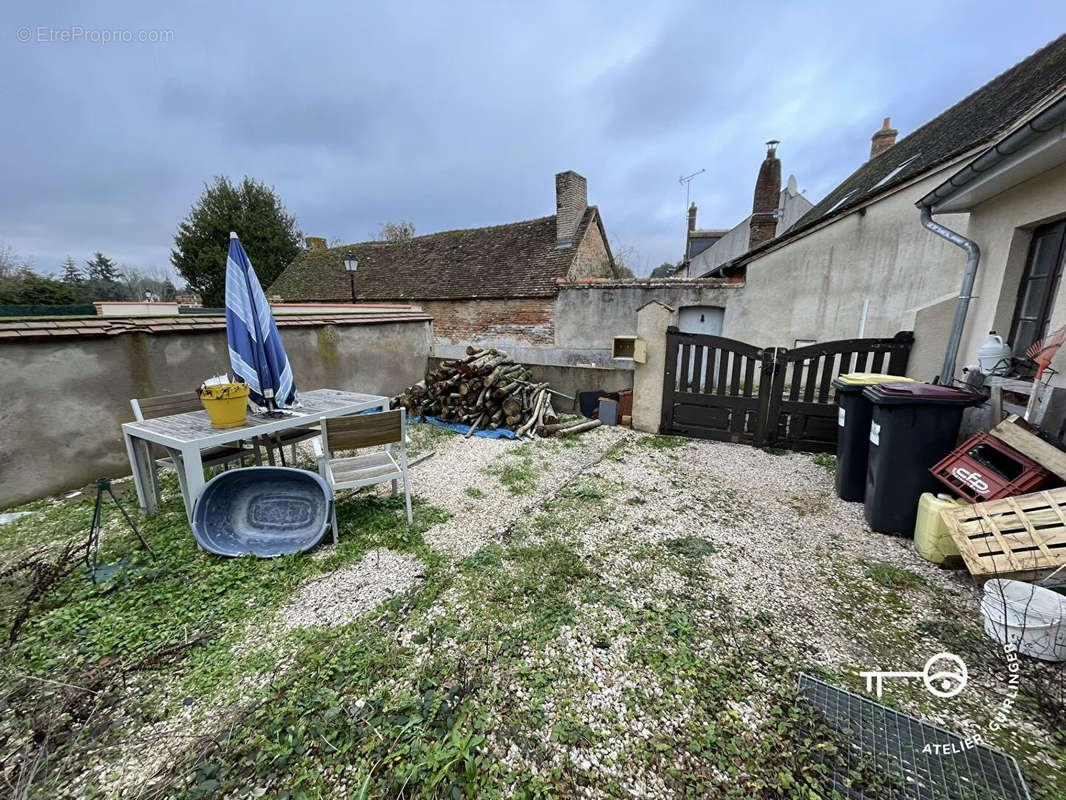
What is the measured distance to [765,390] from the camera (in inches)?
219

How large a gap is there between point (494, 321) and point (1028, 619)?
45.0ft

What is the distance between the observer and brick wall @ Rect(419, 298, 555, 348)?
13758 mm

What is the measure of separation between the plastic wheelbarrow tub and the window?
658 centimetres

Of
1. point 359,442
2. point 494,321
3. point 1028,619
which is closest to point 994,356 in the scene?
point 1028,619

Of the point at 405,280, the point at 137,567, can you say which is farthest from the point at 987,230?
the point at 405,280

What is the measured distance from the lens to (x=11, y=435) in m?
4.04

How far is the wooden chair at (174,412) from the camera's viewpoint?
376 centimetres

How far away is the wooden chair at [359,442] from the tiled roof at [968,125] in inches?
387

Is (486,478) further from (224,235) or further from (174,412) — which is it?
(224,235)

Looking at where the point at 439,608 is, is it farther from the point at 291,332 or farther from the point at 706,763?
the point at 291,332

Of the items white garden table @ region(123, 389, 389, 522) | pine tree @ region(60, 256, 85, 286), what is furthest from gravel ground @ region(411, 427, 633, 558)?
pine tree @ region(60, 256, 85, 286)

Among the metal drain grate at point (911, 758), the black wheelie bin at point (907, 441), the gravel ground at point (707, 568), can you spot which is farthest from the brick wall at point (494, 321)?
the metal drain grate at point (911, 758)

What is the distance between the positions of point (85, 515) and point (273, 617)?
301 centimetres

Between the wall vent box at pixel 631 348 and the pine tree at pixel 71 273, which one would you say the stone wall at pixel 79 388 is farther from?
the pine tree at pixel 71 273
